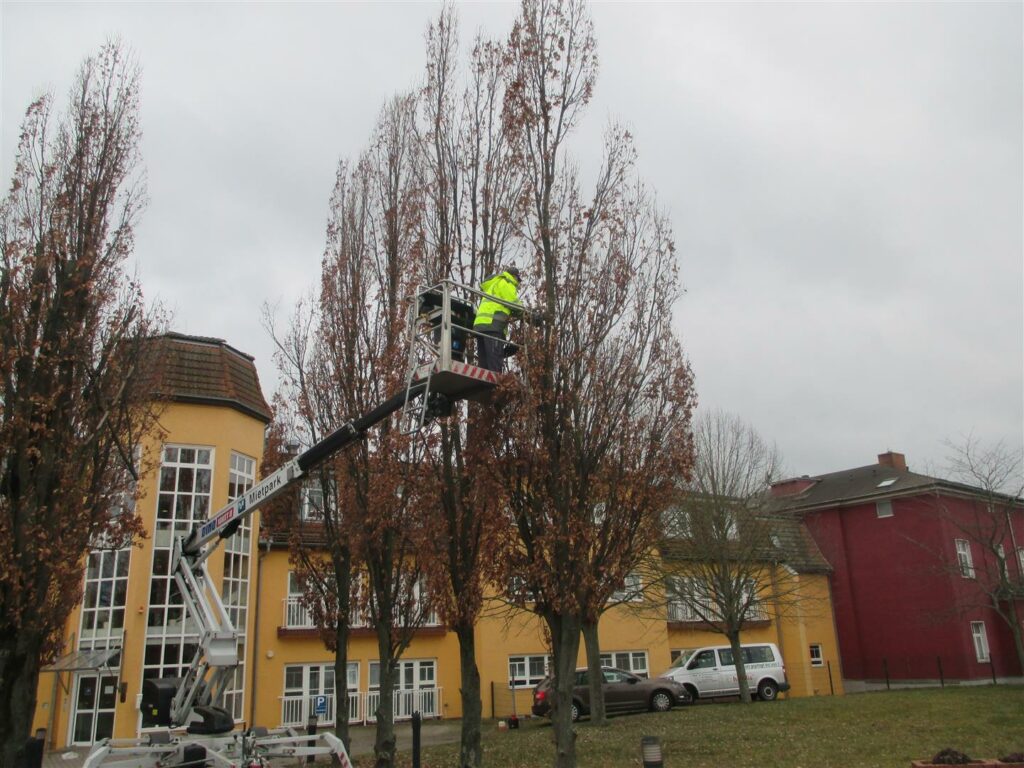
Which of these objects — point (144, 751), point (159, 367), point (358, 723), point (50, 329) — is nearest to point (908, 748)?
point (144, 751)

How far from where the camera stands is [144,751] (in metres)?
9.12

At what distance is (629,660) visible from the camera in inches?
1184

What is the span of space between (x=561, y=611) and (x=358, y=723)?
1757 cm

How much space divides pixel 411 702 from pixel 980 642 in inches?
853

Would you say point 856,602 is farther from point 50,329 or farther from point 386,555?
point 50,329

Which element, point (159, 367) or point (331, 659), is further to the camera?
point (331, 659)

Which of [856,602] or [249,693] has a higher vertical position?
[856,602]

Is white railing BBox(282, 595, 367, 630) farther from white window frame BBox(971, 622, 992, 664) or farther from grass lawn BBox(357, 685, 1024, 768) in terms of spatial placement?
white window frame BBox(971, 622, 992, 664)

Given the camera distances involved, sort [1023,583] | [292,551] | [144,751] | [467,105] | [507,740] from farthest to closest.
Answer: [1023,583]
[507,740]
[292,551]
[467,105]
[144,751]

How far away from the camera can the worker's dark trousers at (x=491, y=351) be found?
9.77 metres

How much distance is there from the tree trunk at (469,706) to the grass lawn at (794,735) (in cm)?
264

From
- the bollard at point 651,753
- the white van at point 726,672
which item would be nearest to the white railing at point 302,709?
the white van at point 726,672

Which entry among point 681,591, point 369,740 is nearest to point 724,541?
point 681,591

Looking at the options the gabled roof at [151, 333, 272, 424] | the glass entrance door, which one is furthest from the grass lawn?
the gabled roof at [151, 333, 272, 424]
